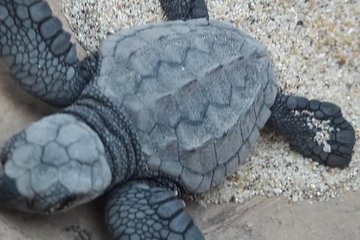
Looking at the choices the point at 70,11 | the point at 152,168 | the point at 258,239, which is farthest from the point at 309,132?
the point at 70,11

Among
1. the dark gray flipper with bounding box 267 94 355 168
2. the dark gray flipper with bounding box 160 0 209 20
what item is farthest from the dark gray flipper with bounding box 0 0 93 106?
the dark gray flipper with bounding box 267 94 355 168

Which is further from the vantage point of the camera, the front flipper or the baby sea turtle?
the front flipper

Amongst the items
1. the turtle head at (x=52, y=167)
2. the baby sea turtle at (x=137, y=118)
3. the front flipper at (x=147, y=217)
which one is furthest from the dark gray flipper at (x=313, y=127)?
the turtle head at (x=52, y=167)

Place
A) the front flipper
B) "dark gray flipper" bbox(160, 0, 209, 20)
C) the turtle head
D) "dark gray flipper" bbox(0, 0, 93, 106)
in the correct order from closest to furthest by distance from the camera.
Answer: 1. the turtle head
2. the front flipper
3. "dark gray flipper" bbox(0, 0, 93, 106)
4. "dark gray flipper" bbox(160, 0, 209, 20)

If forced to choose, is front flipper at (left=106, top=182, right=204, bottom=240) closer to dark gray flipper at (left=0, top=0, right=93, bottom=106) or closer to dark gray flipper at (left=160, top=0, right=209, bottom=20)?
dark gray flipper at (left=0, top=0, right=93, bottom=106)

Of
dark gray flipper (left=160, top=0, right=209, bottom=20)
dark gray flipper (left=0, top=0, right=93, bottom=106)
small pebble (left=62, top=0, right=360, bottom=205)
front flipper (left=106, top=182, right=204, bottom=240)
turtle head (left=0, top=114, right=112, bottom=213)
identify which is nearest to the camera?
turtle head (left=0, top=114, right=112, bottom=213)

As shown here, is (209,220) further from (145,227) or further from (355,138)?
(355,138)

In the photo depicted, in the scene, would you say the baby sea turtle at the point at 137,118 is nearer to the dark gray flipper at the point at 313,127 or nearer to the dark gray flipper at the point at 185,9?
the dark gray flipper at the point at 313,127
